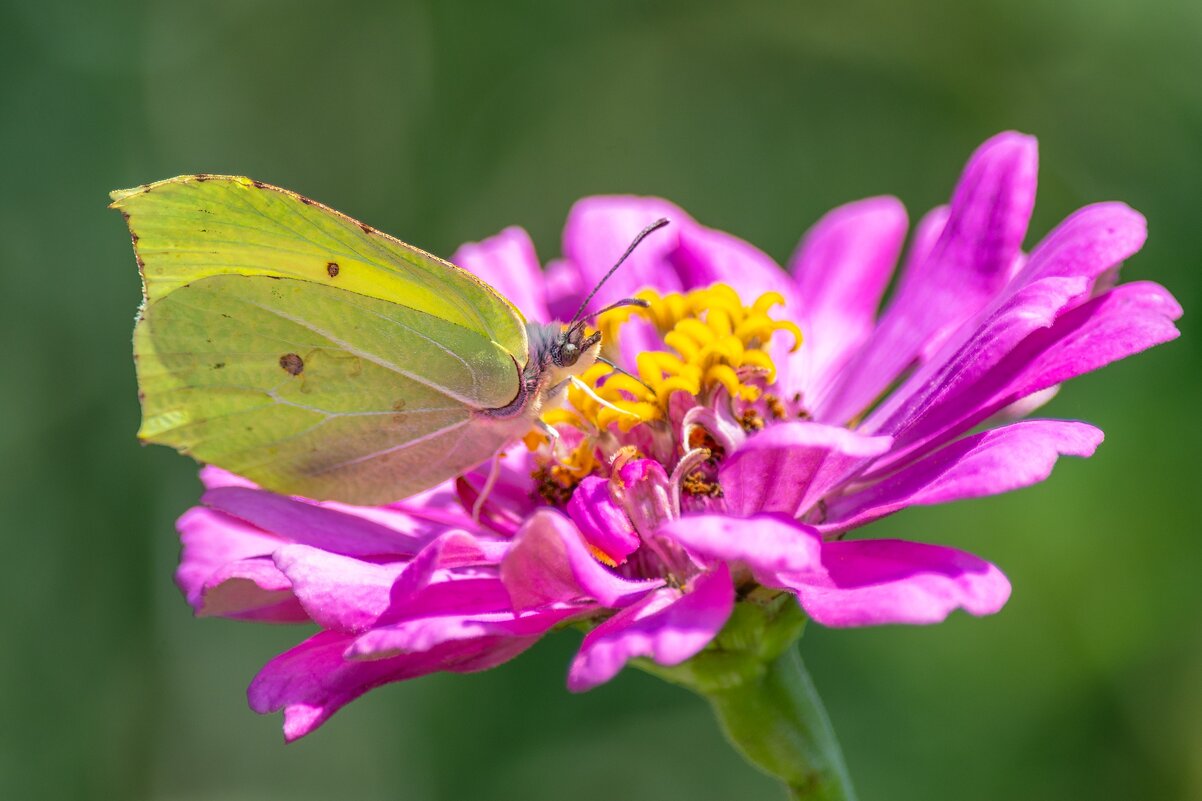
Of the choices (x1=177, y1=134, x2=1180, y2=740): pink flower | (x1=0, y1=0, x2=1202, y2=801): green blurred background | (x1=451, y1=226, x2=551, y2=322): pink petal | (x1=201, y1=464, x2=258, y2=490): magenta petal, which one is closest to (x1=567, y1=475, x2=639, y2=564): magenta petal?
(x1=177, y1=134, x2=1180, y2=740): pink flower

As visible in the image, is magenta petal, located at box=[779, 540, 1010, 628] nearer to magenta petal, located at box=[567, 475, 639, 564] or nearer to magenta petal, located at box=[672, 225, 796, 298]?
magenta petal, located at box=[567, 475, 639, 564]

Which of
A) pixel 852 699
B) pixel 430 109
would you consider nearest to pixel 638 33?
pixel 430 109

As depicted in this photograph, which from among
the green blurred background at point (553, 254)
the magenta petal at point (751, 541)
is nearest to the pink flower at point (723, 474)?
the magenta petal at point (751, 541)

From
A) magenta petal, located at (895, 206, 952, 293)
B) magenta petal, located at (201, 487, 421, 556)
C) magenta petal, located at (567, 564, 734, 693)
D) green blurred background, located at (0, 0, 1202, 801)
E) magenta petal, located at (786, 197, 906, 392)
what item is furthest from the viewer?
green blurred background, located at (0, 0, 1202, 801)

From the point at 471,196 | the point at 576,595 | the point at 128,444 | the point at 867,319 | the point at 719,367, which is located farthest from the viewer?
the point at 471,196

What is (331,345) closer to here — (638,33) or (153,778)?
(153,778)
